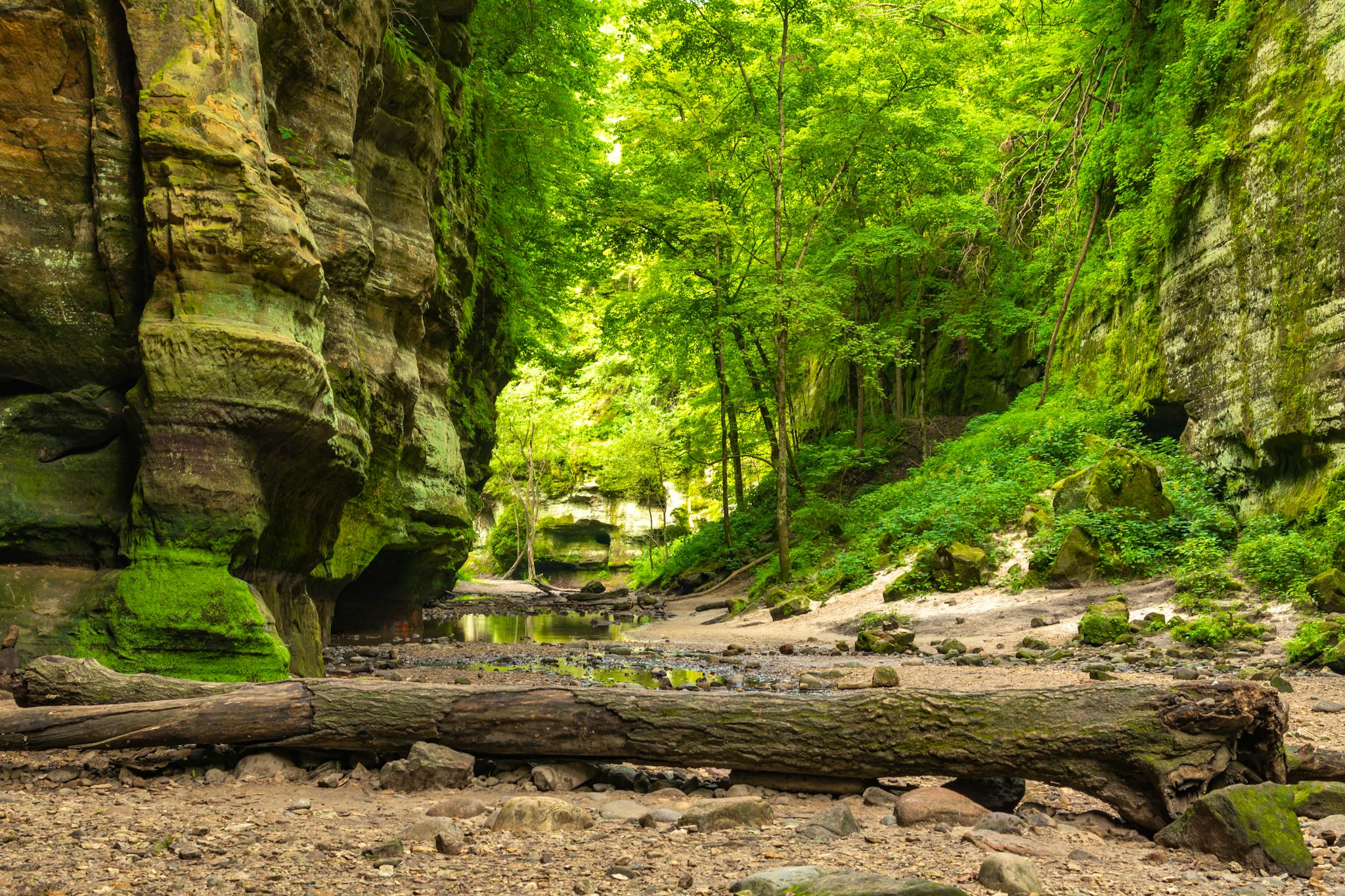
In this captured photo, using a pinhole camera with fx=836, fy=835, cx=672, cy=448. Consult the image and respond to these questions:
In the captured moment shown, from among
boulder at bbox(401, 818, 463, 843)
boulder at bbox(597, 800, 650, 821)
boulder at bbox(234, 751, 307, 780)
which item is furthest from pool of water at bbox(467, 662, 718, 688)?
boulder at bbox(401, 818, 463, 843)

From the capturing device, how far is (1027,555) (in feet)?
47.4

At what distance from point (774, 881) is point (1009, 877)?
862 millimetres

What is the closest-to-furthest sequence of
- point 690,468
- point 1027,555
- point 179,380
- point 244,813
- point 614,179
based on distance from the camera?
point 244,813 < point 179,380 < point 1027,555 < point 614,179 < point 690,468

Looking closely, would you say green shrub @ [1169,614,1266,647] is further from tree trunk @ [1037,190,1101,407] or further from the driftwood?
the driftwood

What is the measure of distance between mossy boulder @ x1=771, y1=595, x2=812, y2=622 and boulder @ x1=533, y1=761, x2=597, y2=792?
12.7 meters

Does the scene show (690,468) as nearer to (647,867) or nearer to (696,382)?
(696,382)

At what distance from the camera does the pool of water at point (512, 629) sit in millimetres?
16750

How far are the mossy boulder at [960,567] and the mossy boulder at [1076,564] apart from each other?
1381 millimetres

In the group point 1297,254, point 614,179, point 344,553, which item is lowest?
point 344,553

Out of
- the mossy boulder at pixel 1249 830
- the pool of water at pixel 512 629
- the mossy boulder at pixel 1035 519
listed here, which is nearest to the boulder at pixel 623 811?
the mossy boulder at pixel 1249 830

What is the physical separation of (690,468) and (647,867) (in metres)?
35.7

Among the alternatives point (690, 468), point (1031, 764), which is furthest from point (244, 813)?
point (690, 468)

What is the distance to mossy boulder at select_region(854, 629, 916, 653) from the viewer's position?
12047mm

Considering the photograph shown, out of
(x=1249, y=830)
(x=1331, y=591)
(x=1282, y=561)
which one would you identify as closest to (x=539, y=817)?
(x=1249, y=830)
